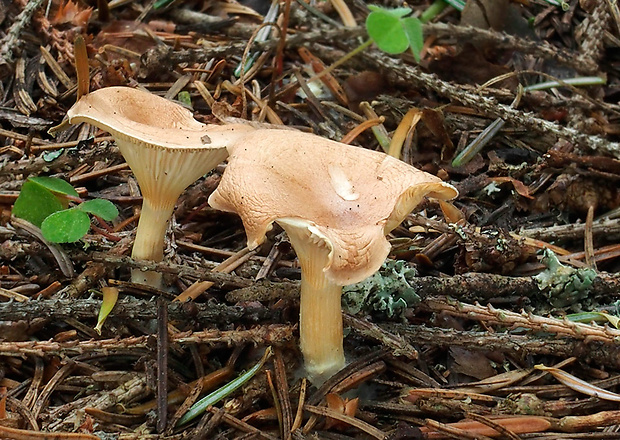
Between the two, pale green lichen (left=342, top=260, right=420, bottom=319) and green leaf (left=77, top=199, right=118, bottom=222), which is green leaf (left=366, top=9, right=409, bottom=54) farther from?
green leaf (left=77, top=199, right=118, bottom=222)

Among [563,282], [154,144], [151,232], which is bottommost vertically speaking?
[563,282]

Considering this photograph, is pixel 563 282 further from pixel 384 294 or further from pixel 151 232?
pixel 151 232

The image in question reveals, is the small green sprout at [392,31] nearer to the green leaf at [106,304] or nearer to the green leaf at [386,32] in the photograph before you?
the green leaf at [386,32]

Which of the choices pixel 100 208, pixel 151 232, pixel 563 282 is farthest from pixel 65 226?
pixel 563 282

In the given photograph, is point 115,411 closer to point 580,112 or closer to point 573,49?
point 580,112

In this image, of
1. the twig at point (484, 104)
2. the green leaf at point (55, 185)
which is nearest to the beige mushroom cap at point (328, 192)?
the green leaf at point (55, 185)

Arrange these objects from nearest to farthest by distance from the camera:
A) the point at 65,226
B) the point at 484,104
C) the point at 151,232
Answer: the point at 65,226
the point at 151,232
the point at 484,104
